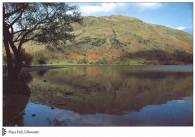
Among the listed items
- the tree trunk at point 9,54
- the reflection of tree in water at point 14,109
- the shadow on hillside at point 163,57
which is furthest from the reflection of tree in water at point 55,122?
the shadow on hillside at point 163,57

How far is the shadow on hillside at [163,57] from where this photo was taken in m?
65.0

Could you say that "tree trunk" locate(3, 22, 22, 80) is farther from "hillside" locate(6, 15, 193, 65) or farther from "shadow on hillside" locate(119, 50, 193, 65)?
"shadow on hillside" locate(119, 50, 193, 65)

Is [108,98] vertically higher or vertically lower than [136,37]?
lower

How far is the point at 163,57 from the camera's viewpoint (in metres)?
76.7

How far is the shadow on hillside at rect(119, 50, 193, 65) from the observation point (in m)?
65.0

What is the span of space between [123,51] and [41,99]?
72146 mm

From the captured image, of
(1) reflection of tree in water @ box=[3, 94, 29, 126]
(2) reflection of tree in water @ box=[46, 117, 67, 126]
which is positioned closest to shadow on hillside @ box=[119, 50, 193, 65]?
(1) reflection of tree in water @ box=[3, 94, 29, 126]

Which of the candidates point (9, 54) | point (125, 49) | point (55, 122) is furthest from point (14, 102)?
point (125, 49)

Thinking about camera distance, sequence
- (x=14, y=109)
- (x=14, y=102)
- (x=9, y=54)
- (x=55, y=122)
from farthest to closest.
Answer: (x=9, y=54) < (x=14, y=102) < (x=14, y=109) < (x=55, y=122)

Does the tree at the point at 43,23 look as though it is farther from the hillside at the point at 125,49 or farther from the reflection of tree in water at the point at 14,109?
the hillside at the point at 125,49

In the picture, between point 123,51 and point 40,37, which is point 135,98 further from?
point 123,51

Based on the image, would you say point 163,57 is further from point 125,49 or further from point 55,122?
point 55,122
